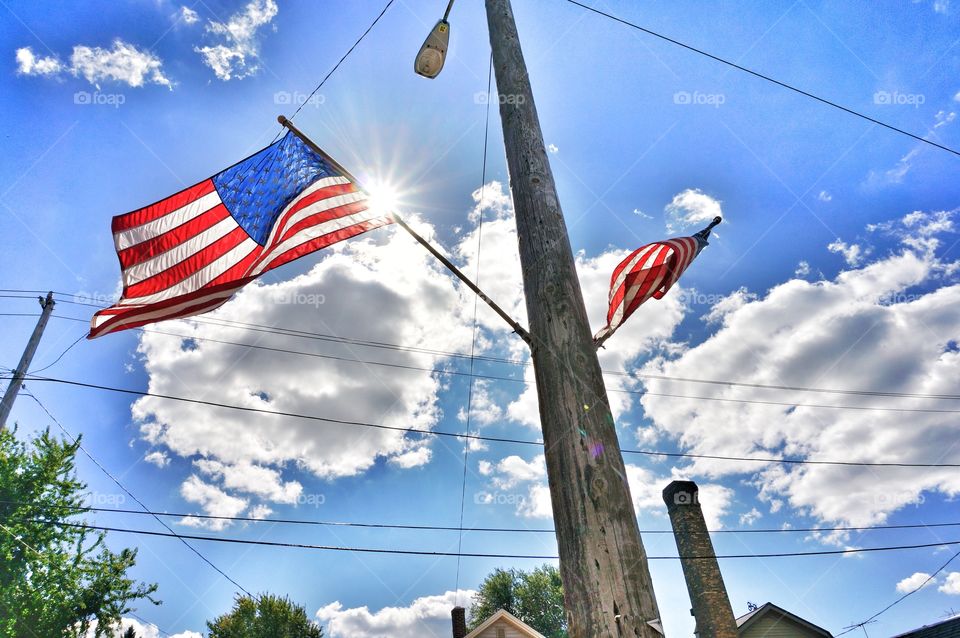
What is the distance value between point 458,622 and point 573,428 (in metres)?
22.6

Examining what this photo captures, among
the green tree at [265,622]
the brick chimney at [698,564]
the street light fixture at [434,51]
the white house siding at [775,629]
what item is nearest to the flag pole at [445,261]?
the street light fixture at [434,51]

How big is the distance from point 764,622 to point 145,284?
72.2 feet

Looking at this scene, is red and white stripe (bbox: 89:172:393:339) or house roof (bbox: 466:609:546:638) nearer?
red and white stripe (bbox: 89:172:393:339)

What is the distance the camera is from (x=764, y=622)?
17734mm

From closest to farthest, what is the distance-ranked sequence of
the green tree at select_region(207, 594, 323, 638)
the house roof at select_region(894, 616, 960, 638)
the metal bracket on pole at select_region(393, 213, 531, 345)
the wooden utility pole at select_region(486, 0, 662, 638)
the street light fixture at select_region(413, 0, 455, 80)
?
1. the wooden utility pole at select_region(486, 0, 662, 638)
2. the metal bracket on pole at select_region(393, 213, 531, 345)
3. the street light fixture at select_region(413, 0, 455, 80)
4. the house roof at select_region(894, 616, 960, 638)
5. the green tree at select_region(207, 594, 323, 638)

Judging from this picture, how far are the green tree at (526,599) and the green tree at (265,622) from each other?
1641 centimetres

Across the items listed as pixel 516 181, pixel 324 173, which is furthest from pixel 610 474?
pixel 324 173

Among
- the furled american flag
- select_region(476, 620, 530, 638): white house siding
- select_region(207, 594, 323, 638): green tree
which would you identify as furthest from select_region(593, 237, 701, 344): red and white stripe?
select_region(207, 594, 323, 638): green tree

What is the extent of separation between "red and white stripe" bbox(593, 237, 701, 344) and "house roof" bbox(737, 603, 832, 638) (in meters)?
18.6

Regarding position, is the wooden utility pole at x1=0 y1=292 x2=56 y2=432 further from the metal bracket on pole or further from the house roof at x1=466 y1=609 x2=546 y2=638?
the house roof at x1=466 y1=609 x2=546 y2=638

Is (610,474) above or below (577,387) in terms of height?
below

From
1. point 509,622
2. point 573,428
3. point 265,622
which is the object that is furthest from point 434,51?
point 265,622

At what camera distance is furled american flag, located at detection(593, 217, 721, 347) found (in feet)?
12.8

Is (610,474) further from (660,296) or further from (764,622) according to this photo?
(764,622)
